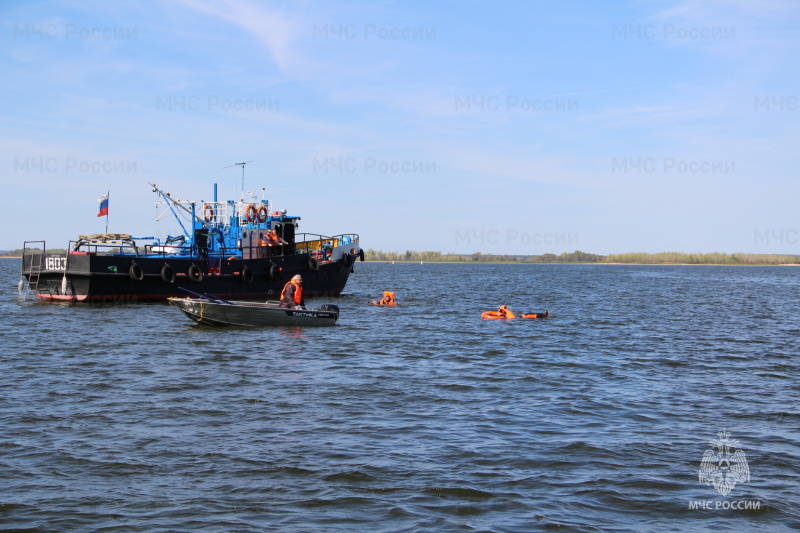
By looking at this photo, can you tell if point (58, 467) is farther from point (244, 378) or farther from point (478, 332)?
point (478, 332)

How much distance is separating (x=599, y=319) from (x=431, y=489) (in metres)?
24.1

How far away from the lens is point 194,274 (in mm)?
31969

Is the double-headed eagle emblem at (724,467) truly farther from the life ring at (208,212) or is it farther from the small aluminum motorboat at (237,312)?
the life ring at (208,212)

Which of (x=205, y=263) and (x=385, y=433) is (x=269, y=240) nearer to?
(x=205, y=263)

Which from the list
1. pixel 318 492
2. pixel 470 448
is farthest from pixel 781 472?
pixel 318 492

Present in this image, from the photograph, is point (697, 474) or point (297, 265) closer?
point (697, 474)

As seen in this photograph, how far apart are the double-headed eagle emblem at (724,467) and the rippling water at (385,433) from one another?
0.47ft

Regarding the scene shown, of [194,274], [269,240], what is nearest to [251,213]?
[269,240]

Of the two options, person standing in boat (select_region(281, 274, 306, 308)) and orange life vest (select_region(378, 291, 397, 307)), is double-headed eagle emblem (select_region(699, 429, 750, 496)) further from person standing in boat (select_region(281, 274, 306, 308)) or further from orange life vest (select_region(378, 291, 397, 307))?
orange life vest (select_region(378, 291, 397, 307))

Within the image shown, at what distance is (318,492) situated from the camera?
26.6 ft

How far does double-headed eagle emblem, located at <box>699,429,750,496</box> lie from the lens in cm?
868

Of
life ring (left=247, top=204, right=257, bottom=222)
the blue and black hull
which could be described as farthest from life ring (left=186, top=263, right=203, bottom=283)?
life ring (left=247, top=204, right=257, bottom=222)

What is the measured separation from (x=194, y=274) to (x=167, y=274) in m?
1.17

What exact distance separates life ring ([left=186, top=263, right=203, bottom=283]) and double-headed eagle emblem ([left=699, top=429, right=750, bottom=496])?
2569 cm
